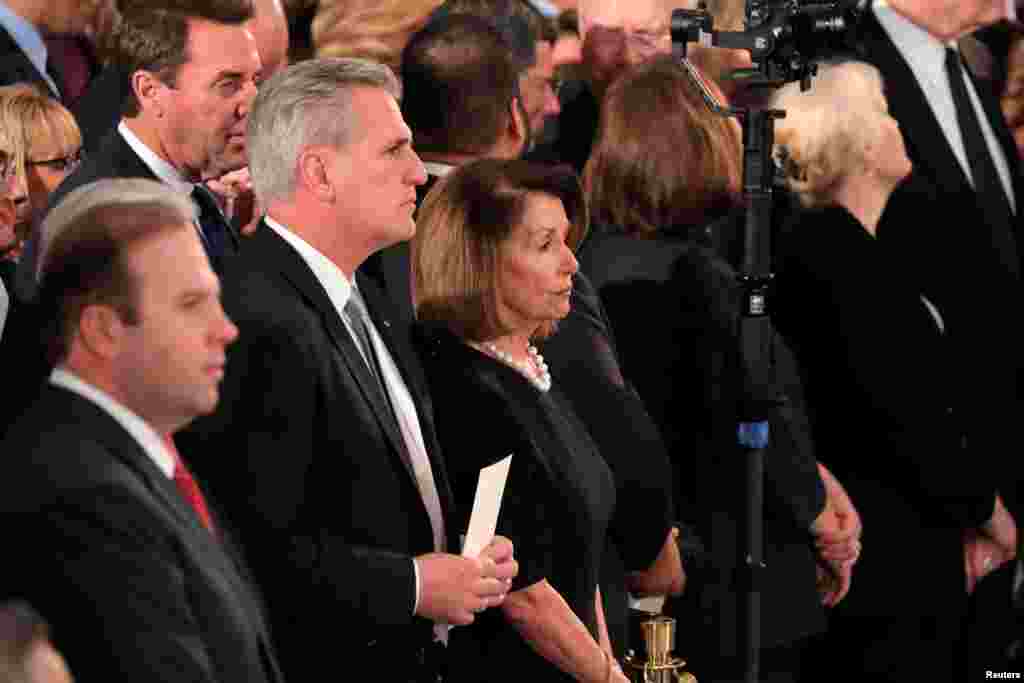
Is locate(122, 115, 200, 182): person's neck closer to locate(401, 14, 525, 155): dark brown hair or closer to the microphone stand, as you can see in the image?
locate(401, 14, 525, 155): dark brown hair

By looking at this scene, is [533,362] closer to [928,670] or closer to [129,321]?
[129,321]

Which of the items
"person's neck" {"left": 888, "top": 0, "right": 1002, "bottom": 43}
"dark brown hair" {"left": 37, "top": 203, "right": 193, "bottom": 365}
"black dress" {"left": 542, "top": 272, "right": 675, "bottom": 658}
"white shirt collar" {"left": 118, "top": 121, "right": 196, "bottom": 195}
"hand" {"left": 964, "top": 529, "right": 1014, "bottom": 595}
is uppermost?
"dark brown hair" {"left": 37, "top": 203, "right": 193, "bottom": 365}

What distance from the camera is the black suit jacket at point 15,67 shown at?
4.73 meters

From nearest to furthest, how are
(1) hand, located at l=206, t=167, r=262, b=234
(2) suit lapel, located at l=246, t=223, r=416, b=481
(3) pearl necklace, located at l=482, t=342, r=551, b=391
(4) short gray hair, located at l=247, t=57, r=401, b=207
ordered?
(2) suit lapel, located at l=246, t=223, r=416, b=481, (4) short gray hair, located at l=247, t=57, r=401, b=207, (3) pearl necklace, located at l=482, t=342, r=551, b=391, (1) hand, located at l=206, t=167, r=262, b=234

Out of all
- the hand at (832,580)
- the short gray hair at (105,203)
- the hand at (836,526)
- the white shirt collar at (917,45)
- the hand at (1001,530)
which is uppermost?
the short gray hair at (105,203)

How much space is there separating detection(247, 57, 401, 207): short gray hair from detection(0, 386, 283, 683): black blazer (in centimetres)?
97

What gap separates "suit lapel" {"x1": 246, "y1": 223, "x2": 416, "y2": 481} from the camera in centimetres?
318

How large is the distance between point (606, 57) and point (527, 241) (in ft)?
6.96

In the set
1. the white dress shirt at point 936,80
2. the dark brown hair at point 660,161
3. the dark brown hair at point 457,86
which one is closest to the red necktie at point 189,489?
the dark brown hair at point 457,86

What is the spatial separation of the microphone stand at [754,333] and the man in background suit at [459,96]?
1.34 ft

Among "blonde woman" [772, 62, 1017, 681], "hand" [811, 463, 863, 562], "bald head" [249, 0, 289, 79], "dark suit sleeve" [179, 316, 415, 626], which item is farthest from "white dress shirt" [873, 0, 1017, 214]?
"dark suit sleeve" [179, 316, 415, 626]

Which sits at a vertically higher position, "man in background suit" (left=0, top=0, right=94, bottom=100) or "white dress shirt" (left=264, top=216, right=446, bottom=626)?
"man in background suit" (left=0, top=0, right=94, bottom=100)

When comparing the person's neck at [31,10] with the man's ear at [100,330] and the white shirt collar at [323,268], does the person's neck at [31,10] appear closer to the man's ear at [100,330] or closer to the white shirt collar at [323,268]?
the white shirt collar at [323,268]

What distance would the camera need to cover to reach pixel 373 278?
13.9 ft
